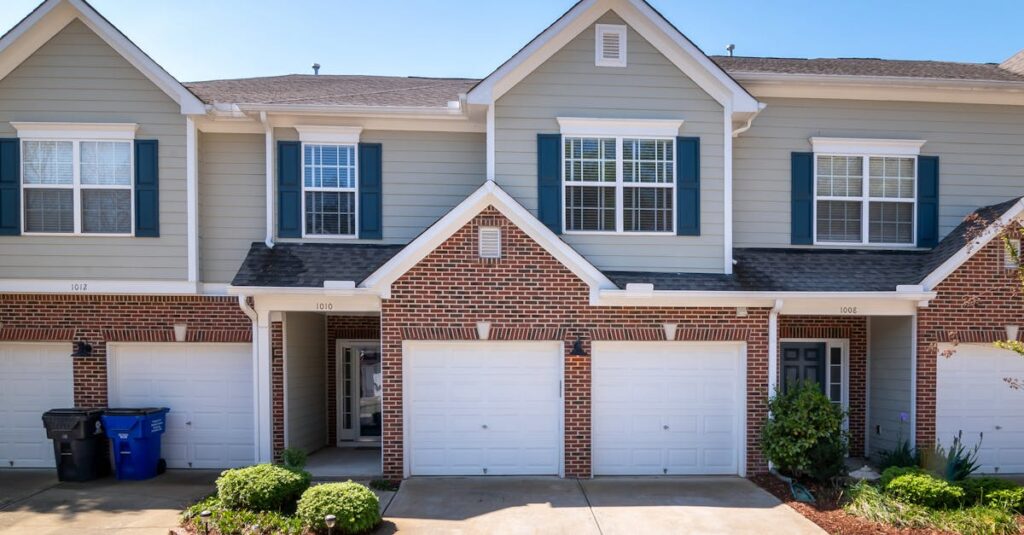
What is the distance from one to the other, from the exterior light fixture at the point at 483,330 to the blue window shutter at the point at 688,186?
11.3ft

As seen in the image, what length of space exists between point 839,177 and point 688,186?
307 centimetres

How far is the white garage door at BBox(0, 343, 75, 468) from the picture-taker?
10867mm

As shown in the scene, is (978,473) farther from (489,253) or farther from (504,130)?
(504,130)

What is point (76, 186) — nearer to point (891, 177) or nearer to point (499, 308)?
point (499, 308)

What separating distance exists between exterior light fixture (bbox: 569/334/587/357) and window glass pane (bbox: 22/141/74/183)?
8267mm

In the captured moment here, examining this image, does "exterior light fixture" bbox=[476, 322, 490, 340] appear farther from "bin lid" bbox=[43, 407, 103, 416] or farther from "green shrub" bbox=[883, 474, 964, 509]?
"bin lid" bbox=[43, 407, 103, 416]

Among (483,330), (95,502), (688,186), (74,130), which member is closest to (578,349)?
(483,330)

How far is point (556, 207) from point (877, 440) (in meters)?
6.89

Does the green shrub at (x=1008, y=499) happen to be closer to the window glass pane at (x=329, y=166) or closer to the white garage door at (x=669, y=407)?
the white garage door at (x=669, y=407)

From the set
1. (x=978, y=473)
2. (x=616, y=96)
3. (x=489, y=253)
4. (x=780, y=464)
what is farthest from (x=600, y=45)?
(x=978, y=473)

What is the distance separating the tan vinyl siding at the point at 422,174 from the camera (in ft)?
37.2

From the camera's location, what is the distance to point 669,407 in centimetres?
1045

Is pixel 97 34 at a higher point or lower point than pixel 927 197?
higher

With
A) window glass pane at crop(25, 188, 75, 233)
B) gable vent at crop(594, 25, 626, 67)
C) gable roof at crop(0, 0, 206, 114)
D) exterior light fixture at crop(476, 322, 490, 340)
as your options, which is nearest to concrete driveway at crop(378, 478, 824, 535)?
exterior light fixture at crop(476, 322, 490, 340)
